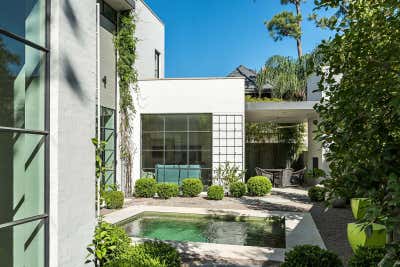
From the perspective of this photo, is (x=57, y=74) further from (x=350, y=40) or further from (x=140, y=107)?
(x=140, y=107)

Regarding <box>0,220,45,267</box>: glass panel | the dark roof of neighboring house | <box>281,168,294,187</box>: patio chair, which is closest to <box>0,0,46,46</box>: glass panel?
<box>0,220,45,267</box>: glass panel

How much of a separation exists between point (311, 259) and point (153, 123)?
9683mm

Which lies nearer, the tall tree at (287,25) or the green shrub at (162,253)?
the green shrub at (162,253)

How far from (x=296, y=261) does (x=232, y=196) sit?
26.3 feet

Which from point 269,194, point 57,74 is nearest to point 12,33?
point 57,74

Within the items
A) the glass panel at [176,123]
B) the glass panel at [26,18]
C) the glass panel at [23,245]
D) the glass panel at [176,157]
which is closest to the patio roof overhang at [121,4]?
the glass panel at [176,123]

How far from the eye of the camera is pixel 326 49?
6.72 ft

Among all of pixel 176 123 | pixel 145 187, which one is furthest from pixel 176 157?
pixel 145 187

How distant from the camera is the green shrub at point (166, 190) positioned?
10969 millimetres

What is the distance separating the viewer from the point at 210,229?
24.3ft

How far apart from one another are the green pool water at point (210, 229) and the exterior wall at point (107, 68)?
→ 13.4 feet

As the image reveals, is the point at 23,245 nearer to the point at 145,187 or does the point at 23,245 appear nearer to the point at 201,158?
the point at 145,187

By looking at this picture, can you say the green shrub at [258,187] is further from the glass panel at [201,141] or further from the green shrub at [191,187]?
the glass panel at [201,141]

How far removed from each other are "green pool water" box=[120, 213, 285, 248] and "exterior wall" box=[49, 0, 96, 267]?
356 centimetres
